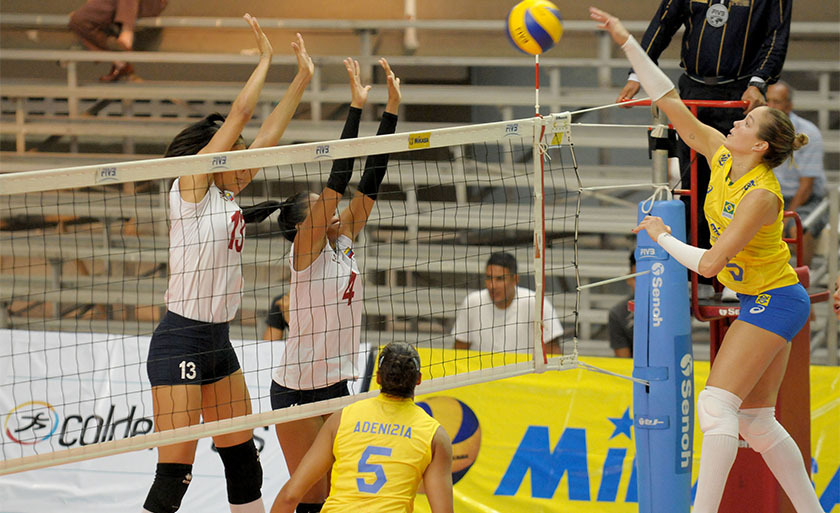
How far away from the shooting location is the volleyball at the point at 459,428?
20.2ft

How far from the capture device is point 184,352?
422 cm

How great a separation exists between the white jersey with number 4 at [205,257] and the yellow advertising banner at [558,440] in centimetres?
203

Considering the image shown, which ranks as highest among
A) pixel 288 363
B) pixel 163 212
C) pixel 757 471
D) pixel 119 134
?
pixel 119 134

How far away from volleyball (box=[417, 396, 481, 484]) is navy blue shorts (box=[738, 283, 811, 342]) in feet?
8.10

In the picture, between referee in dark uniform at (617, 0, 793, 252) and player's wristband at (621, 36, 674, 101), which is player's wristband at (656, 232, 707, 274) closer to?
player's wristband at (621, 36, 674, 101)

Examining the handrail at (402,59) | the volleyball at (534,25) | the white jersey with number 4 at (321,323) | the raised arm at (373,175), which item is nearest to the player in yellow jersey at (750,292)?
the volleyball at (534,25)

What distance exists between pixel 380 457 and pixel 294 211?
4.50 ft

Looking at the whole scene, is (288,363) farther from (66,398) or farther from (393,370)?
(66,398)

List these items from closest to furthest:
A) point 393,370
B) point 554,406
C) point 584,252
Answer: point 393,370, point 554,406, point 584,252

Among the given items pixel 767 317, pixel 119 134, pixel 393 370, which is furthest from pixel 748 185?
pixel 119 134

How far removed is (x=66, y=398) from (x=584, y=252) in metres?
4.34

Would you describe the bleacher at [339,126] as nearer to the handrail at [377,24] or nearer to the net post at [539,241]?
the handrail at [377,24]

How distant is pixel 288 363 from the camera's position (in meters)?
4.67

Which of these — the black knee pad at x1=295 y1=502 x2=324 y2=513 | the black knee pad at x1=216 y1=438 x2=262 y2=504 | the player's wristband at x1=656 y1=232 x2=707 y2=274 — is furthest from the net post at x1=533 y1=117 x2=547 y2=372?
the black knee pad at x1=216 y1=438 x2=262 y2=504
